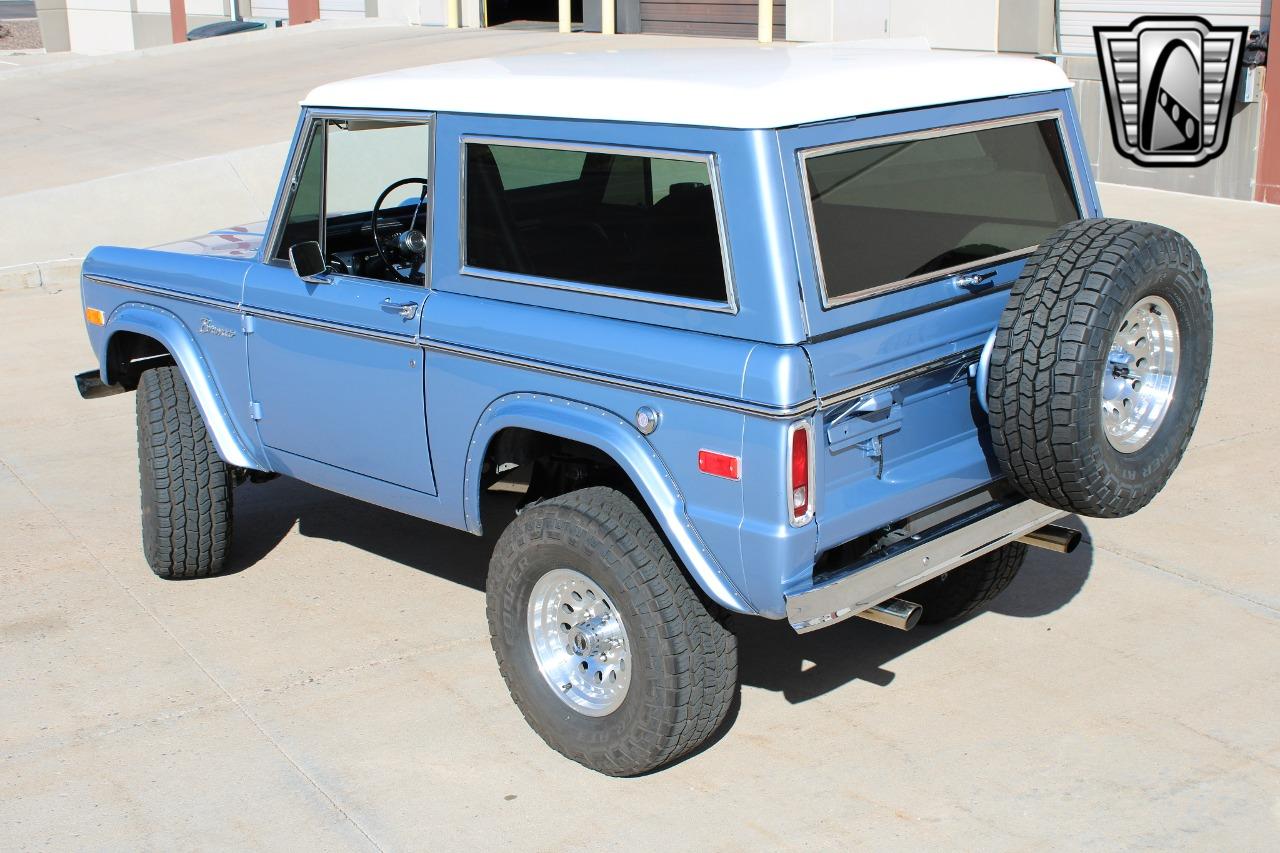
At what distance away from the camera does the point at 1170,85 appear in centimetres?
1319

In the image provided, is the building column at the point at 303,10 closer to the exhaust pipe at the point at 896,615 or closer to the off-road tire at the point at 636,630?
the off-road tire at the point at 636,630

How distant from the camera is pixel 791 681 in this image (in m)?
4.89

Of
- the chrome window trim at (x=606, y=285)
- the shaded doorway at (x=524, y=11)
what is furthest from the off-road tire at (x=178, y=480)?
the shaded doorway at (x=524, y=11)

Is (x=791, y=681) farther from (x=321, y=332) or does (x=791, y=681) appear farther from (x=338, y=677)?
(x=321, y=332)

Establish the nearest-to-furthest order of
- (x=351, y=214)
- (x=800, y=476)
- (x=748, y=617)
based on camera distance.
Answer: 1. (x=800, y=476)
2. (x=748, y=617)
3. (x=351, y=214)

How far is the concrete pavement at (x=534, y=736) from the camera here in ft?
13.3

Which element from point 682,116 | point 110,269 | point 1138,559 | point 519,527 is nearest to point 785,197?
point 682,116

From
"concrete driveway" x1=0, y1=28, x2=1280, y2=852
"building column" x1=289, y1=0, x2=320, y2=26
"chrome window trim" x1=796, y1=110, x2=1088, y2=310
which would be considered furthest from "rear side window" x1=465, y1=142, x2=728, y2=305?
"building column" x1=289, y1=0, x2=320, y2=26

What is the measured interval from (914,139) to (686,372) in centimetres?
100

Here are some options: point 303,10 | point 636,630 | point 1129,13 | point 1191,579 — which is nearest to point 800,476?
point 636,630

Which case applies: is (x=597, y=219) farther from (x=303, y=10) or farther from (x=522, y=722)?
(x=303, y=10)

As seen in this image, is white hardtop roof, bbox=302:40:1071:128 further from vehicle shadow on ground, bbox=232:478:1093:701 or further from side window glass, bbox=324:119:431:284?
vehicle shadow on ground, bbox=232:478:1093:701

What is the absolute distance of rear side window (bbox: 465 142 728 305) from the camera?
3.95 metres

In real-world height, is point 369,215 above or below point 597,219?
below
